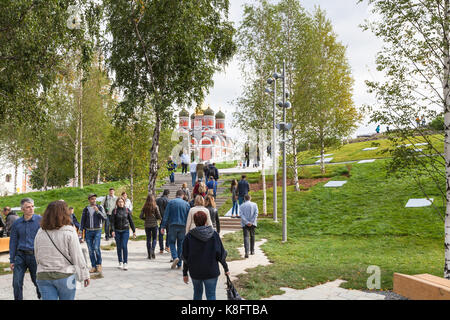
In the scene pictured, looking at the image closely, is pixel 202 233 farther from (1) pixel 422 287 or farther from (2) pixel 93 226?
(2) pixel 93 226

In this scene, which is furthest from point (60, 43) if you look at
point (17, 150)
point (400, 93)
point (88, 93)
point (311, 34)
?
point (17, 150)

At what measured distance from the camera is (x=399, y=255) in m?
11.6

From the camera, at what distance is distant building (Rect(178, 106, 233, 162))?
53656 millimetres

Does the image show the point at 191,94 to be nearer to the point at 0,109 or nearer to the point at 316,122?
the point at 0,109

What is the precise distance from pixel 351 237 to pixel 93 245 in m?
10.6

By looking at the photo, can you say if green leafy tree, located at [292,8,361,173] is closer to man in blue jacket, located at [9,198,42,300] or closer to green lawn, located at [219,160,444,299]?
green lawn, located at [219,160,444,299]

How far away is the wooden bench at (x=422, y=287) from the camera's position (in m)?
6.11

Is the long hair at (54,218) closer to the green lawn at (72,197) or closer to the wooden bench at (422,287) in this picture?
the wooden bench at (422,287)

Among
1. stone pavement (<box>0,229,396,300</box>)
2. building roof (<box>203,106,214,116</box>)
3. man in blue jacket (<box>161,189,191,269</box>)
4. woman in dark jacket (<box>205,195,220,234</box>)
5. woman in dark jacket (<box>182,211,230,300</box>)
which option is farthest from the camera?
building roof (<box>203,106,214,116</box>)

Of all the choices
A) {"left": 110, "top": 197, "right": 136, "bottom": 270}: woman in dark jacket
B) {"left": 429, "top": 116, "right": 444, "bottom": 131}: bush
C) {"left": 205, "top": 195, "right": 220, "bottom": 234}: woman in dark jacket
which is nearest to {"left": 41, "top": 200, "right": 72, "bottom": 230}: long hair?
{"left": 110, "top": 197, "right": 136, "bottom": 270}: woman in dark jacket

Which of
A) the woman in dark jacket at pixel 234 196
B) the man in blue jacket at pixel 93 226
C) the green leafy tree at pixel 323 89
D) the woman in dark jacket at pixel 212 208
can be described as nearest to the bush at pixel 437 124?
the woman in dark jacket at pixel 212 208

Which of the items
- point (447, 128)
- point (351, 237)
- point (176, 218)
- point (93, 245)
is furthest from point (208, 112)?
point (447, 128)

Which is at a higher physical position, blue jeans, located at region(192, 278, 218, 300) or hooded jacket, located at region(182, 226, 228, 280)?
hooded jacket, located at region(182, 226, 228, 280)

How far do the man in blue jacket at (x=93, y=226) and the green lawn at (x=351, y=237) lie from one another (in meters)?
3.61
